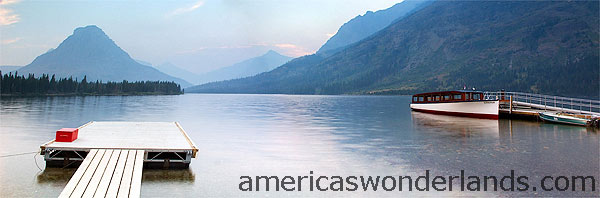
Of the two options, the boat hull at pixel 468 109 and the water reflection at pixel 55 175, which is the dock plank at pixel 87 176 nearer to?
the water reflection at pixel 55 175

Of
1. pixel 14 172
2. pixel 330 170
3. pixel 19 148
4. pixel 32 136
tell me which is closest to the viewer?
pixel 14 172

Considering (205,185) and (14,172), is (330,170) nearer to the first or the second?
(205,185)

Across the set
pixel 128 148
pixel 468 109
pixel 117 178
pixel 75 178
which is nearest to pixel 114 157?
pixel 128 148

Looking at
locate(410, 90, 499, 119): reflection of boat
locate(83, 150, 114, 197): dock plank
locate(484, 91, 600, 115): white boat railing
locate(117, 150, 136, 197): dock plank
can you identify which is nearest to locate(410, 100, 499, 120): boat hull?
locate(410, 90, 499, 119): reflection of boat

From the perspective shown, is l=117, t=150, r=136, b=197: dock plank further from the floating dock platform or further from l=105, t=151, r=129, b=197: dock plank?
the floating dock platform

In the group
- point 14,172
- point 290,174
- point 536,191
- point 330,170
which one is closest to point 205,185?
point 290,174

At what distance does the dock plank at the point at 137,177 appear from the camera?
40.9 feet

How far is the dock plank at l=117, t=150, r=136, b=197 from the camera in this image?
12398mm

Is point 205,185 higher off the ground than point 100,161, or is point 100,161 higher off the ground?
point 100,161

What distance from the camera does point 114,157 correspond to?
1723cm

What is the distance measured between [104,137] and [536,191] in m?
22.9

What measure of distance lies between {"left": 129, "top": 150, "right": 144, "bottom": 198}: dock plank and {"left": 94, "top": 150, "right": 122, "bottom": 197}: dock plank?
2.61 feet

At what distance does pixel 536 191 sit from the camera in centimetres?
1504

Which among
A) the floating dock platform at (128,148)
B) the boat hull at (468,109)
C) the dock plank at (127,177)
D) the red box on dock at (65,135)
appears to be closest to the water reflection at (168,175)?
the floating dock platform at (128,148)
